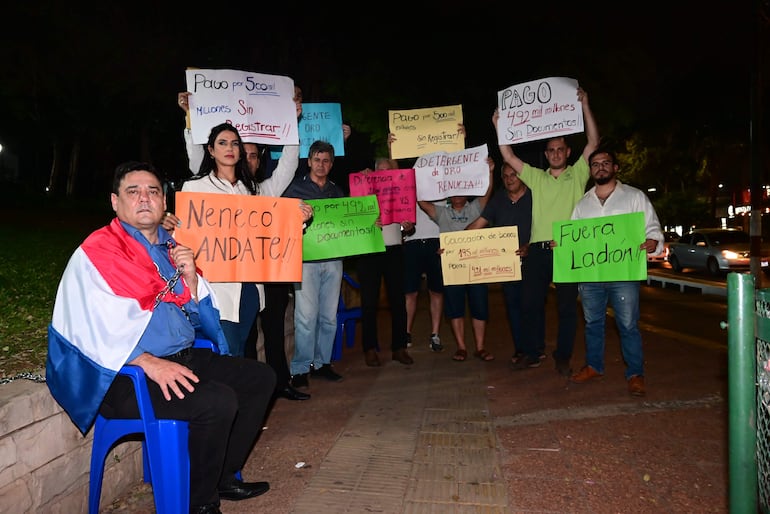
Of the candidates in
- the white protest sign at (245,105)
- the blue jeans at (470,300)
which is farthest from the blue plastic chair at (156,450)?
the blue jeans at (470,300)

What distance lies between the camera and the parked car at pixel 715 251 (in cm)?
1994

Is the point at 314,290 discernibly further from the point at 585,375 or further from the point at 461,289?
the point at 585,375

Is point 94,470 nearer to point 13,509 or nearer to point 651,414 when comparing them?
point 13,509

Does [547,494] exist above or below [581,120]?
below

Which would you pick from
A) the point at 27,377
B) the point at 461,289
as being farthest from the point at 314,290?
the point at 27,377

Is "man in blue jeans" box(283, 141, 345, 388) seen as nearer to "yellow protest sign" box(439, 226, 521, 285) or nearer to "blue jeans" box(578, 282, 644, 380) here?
"yellow protest sign" box(439, 226, 521, 285)

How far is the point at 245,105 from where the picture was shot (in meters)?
5.27

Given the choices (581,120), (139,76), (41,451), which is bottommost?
(41,451)

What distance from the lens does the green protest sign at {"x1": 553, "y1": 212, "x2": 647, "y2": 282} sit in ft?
17.4

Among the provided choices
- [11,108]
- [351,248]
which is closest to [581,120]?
[351,248]

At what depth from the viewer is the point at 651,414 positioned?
4895 millimetres

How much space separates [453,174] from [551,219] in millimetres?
1236

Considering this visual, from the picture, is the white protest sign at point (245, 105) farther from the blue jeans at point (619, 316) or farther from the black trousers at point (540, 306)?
the blue jeans at point (619, 316)

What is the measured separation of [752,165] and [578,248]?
44.8ft
